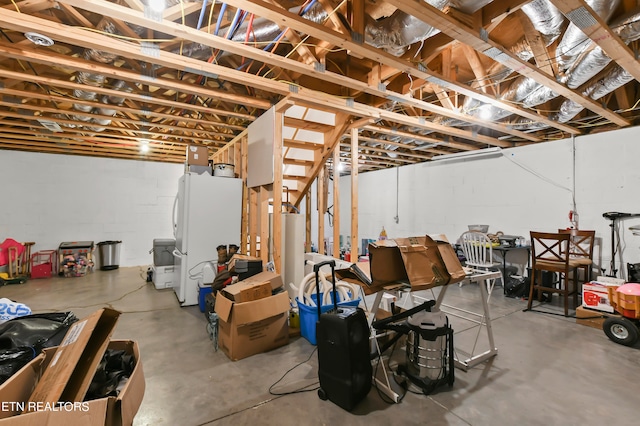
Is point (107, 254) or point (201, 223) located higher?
point (201, 223)

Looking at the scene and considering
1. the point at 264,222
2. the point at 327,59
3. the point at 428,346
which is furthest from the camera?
the point at 264,222

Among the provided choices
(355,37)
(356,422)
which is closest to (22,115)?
(355,37)

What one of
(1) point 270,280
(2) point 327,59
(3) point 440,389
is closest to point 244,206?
(1) point 270,280

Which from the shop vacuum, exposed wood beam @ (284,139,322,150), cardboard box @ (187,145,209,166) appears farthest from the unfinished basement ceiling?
the shop vacuum

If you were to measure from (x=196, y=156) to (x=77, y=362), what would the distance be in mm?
3704

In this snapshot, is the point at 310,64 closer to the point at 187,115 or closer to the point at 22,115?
the point at 187,115

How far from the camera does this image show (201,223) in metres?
4.03

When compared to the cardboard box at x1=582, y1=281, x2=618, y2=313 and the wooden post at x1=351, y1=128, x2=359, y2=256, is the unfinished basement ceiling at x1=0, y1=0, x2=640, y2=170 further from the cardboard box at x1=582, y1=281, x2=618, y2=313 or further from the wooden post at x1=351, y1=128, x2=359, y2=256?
the cardboard box at x1=582, y1=281, x2=618, y2=313

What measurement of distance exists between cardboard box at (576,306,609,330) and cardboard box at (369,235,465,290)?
8.34 ft

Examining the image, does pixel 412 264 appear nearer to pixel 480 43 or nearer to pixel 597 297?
pixel 480 43

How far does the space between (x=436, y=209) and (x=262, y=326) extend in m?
5.42

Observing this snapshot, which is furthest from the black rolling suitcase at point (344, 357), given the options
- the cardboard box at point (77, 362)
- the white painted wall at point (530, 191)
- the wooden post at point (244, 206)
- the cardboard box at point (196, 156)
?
the white painted wall at point (530, 191)

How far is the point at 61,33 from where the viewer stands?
6.79ft

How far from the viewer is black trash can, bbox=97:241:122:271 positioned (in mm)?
6516
